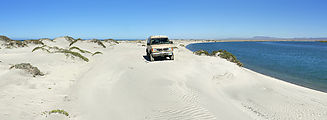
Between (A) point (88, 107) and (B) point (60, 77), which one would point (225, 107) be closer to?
(A) point (88, 107)

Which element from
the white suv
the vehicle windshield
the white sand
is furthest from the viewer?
the vehicle windshield

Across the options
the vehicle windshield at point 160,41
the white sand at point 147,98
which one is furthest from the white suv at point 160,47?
the white sand at point 147,98

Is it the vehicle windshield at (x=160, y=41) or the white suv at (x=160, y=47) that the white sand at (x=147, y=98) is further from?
the vehicle windshield at (x=160, y=41)

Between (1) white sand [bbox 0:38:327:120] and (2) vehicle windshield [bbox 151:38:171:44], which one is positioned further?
(2) vehicle windshield [bbox 151:38:171:44]

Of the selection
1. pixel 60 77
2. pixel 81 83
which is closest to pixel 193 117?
pixel 81 83

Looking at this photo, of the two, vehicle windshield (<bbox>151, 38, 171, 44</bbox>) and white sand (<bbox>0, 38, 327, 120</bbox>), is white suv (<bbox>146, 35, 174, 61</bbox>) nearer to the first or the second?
vehicle windshield (<bbox>151, 38, 171, 44</bbox>)

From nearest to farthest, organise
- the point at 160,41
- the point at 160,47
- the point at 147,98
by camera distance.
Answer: the point at 147,98, the point at 160,47, the point at 160,41

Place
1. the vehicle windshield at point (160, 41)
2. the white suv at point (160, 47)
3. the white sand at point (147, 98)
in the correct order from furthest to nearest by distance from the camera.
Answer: the vehicle windshield at point (160, 41) < the white suv at point (160, 47) < the white sand at point (147, 98)

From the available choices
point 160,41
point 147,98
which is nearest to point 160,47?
point 160,41

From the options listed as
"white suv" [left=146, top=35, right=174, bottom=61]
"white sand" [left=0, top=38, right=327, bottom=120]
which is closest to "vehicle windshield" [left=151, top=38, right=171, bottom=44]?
"white suv" [left=146, top=35, right=174, bottom=61]

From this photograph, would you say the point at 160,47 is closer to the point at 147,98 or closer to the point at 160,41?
the point at 160,41

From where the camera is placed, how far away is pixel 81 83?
942cm

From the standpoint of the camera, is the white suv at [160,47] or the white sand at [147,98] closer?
the white sand at [147,98]

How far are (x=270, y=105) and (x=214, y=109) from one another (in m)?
3.17
